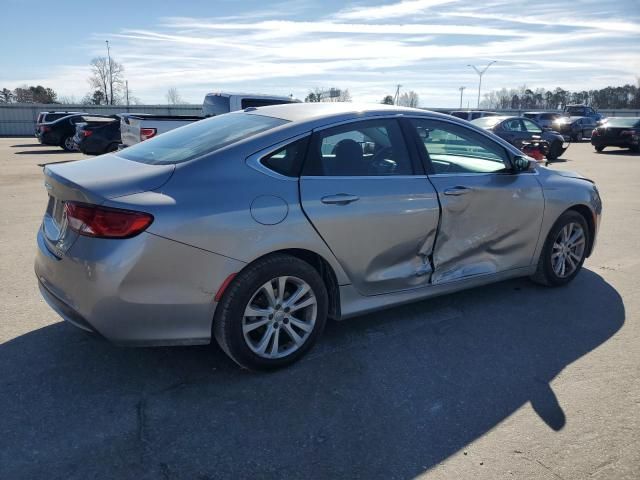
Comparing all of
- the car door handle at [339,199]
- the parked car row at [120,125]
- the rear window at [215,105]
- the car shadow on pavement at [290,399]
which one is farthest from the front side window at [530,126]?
the car door handle at [339,199]

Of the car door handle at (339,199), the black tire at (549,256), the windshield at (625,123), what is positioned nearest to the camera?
the car door handle at (339,199)

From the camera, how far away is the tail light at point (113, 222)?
2814 millimetres

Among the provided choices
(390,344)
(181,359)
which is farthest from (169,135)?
(390,344)

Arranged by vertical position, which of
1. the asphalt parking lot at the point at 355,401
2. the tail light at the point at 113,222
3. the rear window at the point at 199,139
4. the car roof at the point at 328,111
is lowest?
the asphalt parking lot at the point at 355,401

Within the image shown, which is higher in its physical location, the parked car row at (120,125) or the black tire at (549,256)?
the parked car row at (120,125)

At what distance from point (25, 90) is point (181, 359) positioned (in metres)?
75.3

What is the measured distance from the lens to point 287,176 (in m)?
3.31

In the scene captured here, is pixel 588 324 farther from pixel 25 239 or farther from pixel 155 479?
pixel 25 239

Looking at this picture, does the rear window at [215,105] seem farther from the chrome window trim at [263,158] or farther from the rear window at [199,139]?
the chrome window trim at [263,158]

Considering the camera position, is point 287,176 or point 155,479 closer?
point 155,479

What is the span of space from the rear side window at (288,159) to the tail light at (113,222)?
2.76 feet

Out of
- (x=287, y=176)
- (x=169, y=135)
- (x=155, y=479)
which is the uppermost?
(x=169, y=135)

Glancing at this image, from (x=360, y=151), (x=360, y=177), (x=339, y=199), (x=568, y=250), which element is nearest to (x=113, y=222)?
(x=339, y=199)

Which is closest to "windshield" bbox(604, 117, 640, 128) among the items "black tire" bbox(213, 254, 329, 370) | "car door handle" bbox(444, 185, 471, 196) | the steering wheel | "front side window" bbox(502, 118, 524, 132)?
"front side window" bbox(502, 118, 524, 132)
